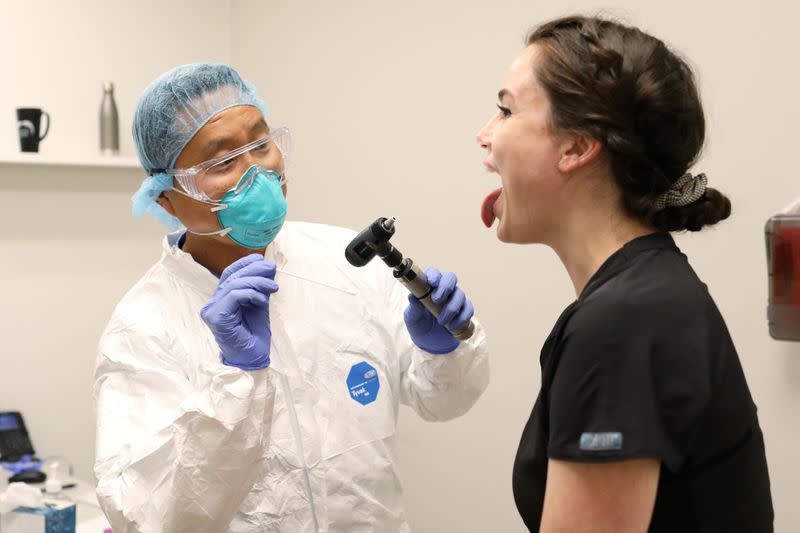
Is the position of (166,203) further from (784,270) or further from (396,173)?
(784,270)

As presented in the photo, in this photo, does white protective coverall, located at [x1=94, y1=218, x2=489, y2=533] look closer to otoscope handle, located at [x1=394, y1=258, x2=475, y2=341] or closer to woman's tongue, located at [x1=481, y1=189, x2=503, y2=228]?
otoscope handle, located at [x1=394, y1=258, x2=475, y2=341]

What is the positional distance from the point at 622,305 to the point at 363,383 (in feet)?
2.95

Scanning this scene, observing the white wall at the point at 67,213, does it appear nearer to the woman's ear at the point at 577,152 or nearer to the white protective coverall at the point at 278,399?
the white protective coverall at the point at 278,399

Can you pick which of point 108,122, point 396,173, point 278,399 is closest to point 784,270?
point 278,399

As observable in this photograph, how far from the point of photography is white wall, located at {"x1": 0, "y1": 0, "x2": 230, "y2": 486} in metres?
2.77

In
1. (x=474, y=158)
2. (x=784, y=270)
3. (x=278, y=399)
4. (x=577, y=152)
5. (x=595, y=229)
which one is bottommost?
(x=278, y=399)

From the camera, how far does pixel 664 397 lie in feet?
3.06

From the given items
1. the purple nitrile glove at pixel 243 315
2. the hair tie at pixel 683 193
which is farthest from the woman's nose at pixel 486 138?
the purple nitrile glove at pixel 243 315

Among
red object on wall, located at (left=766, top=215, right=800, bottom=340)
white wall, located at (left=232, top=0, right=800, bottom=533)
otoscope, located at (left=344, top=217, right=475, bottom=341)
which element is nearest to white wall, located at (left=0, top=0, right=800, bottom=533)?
white wall, located at (left=232, top=0, right=800, bottom=533)

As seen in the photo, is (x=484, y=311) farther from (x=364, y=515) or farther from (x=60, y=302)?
(x=60, y=302)

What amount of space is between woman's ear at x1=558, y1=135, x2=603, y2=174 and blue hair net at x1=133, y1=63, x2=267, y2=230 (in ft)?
2.67

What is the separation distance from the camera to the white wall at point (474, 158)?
1.97m

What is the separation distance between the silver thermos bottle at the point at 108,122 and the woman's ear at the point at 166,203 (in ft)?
4.02

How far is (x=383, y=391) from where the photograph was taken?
70.4 inches
